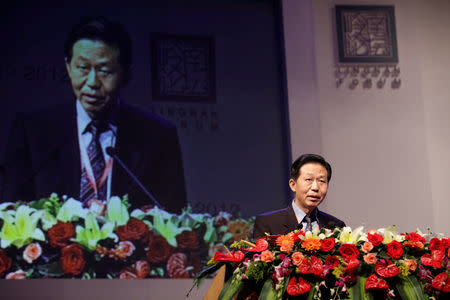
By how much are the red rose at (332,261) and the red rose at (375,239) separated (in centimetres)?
13

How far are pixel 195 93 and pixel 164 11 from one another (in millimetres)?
639

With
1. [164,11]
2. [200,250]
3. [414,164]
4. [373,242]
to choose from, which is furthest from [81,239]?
[373,242]

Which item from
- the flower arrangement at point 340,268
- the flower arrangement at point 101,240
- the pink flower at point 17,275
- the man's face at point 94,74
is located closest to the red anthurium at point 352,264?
the flower arrangement at point 340,268

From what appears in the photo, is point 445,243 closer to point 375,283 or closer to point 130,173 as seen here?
point 375,283

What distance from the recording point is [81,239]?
427 centimetres

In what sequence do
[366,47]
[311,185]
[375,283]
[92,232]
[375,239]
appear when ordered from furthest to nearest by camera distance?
[366,47] → [92,232] → [311,185] → [375,239] → [375,283]

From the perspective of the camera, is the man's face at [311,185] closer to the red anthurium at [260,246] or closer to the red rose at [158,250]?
the red anthurium at [260,246]

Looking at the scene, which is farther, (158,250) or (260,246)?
(158,250)

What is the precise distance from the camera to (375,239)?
1947 millimetres

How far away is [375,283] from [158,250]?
2.70 metres

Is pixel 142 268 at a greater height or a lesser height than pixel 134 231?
lesser

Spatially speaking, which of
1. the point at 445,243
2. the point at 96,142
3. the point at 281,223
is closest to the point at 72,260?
the point at 96,142

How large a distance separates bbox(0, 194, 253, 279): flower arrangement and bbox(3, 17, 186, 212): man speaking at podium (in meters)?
0.08

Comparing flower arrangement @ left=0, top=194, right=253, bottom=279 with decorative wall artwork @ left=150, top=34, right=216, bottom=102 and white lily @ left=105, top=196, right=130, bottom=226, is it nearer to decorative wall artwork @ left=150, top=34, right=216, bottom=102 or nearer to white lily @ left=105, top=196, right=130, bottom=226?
white lily @ left=105, top=196, right=130, bottom=226
